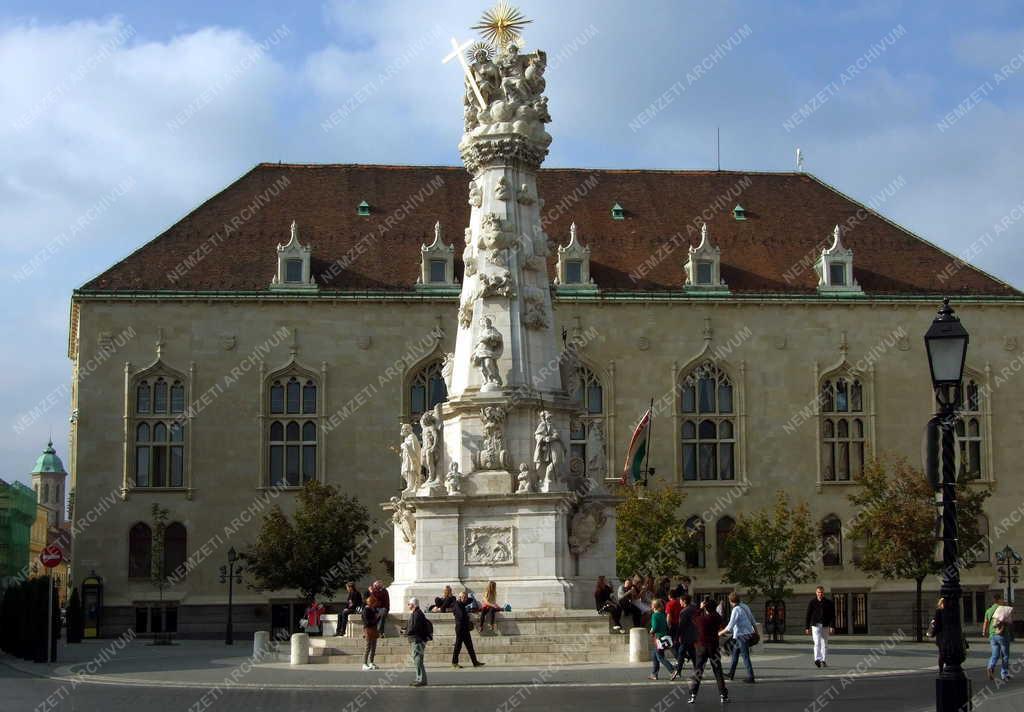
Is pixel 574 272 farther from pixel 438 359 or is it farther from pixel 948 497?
pixel 948 497

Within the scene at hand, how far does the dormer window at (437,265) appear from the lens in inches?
2437

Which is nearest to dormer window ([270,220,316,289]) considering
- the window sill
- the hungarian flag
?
the window sill

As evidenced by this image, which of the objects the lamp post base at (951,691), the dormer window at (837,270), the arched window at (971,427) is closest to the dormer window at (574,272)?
the dormer window at (837,270)

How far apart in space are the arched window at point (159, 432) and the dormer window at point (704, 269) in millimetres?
20941

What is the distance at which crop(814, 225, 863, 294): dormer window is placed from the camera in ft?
208

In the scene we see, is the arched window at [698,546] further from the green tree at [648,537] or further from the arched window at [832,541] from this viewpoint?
the green tree at [648,537]

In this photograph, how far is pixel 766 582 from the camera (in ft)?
185

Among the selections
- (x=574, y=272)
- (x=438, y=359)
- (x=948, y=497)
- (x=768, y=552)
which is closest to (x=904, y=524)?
(x=768, y=552)

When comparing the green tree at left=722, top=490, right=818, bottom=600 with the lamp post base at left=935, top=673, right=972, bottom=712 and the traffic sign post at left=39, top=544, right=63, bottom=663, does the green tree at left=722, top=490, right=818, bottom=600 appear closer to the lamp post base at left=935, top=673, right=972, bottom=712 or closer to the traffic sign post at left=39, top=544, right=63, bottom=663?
the traffic sign post at left=39, top=544, right=63, bottom=663

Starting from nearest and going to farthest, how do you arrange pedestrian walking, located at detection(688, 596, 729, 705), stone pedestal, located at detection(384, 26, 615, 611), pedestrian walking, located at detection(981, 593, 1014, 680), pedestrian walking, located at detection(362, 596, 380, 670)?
1. pedestrian walking, located at detection(688, 596, 729, 705)
2. pedestrian walking, located at detection(981, 593, 1014, 680)
3. pedestrian walking, located at detection(362, 596, 380, 670)
4. stone pedestal, located at detection(384, 26, 615, 611)

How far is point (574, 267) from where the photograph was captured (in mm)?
62719

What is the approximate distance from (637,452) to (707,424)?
47.3 ft

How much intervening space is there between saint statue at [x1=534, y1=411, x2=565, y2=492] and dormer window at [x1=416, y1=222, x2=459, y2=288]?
29.2 meters

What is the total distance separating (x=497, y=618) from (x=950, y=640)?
16.7 metres
